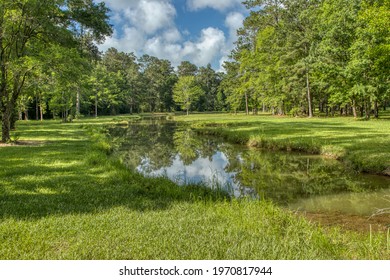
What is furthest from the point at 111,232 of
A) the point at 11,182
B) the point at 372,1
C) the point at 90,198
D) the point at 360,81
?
the point at 372,1

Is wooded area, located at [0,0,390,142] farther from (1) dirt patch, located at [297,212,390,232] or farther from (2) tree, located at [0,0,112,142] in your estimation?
(1) dirt patch, located at [297,212,390,232]

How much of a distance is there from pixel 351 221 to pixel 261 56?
5361cm

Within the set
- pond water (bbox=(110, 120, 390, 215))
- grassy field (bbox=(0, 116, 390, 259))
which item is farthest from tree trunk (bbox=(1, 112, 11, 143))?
grassy field (bbox=(0, 116, 390, 259))

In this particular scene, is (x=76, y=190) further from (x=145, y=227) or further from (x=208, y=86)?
(x=208, y=86)

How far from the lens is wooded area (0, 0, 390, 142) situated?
2041cm

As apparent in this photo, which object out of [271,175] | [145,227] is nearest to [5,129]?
[271,175]

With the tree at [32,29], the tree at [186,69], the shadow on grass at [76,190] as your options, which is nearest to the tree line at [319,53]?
the tree at [32,29]

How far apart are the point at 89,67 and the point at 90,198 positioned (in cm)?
1601

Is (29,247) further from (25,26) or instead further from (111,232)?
(25,26)

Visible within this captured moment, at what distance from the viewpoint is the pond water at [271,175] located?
11.2m

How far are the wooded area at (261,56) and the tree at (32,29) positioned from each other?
0.20 ft

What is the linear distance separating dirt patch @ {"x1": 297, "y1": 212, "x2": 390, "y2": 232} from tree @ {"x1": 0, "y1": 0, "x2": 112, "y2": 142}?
1799cm

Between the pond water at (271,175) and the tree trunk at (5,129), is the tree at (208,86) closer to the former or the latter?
the pond water at (271,175)

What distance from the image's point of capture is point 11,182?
1047 cm
